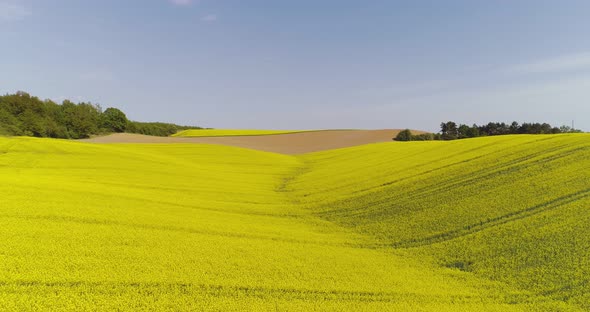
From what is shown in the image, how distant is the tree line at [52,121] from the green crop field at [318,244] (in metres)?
46.1

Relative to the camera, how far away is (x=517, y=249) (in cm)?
773

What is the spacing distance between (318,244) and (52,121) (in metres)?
61.1

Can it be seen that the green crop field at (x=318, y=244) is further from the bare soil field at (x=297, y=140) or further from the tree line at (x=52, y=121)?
the tree line at (x=52, y=121)

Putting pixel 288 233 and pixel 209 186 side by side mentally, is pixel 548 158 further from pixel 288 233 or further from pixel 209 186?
pixel 209 186

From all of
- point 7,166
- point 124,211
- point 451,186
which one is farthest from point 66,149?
point 451,186

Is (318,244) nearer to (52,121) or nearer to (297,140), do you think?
(297,140)

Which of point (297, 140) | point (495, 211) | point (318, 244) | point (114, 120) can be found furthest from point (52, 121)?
point (495, 211)

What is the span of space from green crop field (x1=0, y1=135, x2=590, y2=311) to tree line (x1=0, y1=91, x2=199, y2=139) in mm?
46068

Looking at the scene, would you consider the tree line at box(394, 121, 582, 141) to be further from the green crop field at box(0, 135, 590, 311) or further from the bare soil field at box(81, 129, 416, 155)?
the green crop field at box(0, 135, 590, 311)

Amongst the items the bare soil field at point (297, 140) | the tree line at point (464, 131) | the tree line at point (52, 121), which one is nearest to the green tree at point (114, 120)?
the tree line at point (52, 121)

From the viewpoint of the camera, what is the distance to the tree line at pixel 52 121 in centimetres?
4925

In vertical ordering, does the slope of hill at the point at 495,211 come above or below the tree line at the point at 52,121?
below

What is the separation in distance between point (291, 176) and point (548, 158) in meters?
14.8

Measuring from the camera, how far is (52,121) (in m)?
55.4
